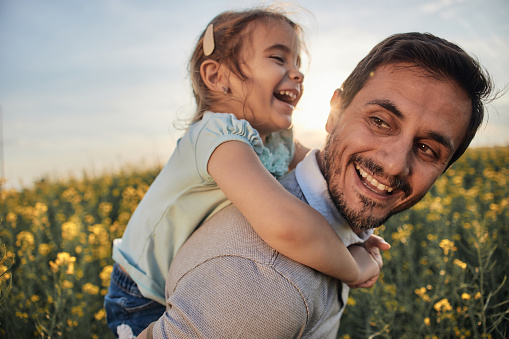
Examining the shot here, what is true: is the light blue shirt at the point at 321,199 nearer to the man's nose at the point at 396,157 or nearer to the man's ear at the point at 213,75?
the man's nose at the point at 396,157

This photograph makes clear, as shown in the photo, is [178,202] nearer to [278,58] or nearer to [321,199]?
[321,199]

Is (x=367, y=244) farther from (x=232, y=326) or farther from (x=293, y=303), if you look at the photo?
(x=232, y=326)

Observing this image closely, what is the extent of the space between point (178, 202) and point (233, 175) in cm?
36

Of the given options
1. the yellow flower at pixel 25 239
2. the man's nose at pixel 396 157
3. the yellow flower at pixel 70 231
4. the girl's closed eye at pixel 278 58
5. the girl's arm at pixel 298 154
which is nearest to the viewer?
the man's nose at pixel 396 157

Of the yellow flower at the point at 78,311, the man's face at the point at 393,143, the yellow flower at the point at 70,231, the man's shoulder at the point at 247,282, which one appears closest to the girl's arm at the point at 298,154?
the man's face at the point at 393,143

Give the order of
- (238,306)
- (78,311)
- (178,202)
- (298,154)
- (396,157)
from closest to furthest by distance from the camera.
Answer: (238,306), (396,157), (178,202), (298,154), (78,311)

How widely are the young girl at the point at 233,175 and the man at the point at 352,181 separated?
0.30ft

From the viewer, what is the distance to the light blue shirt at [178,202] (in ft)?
4.63

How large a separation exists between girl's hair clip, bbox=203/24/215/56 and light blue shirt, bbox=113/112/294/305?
1.52 feet

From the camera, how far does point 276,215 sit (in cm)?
120

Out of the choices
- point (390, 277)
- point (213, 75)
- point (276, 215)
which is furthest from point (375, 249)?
point (390, 277)

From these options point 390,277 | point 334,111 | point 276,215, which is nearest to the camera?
point 276,215

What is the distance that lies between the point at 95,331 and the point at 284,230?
246 centimetres

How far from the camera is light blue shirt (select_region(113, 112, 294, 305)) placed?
141cm
